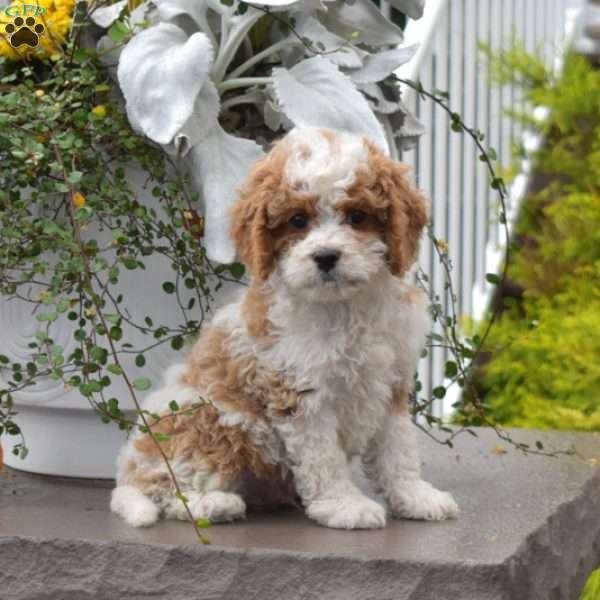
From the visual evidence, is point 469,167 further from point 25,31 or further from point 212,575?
point 212,575

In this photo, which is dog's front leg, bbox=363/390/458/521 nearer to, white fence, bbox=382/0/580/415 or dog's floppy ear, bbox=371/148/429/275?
dog's floppy ear, bbox=371/148/429/275

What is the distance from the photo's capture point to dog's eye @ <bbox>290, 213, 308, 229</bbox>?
8.13 ft

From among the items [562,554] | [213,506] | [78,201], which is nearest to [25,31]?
[78,201]

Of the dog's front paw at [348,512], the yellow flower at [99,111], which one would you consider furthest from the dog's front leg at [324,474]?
the yellow flower at [99,111]

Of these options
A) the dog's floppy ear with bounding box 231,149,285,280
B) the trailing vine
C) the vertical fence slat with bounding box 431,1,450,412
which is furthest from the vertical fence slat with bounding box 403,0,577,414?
the dog's floppy ear with bounding box 231,149,285,280

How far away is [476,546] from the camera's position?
8.31 ft

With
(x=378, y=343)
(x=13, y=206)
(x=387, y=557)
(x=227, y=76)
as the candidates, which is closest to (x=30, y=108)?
(x=13, y=206)

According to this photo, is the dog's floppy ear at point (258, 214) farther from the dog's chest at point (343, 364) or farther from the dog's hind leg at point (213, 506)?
the dog's hind leg at point (213, 506)

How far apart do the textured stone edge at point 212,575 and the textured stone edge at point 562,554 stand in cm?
12

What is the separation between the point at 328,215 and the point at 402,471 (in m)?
0.61

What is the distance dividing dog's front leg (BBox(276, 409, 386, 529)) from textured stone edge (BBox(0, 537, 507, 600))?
17cm

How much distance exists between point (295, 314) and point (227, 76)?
0.73m

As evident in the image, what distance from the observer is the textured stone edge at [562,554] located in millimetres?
2539

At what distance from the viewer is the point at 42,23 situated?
2.93m
